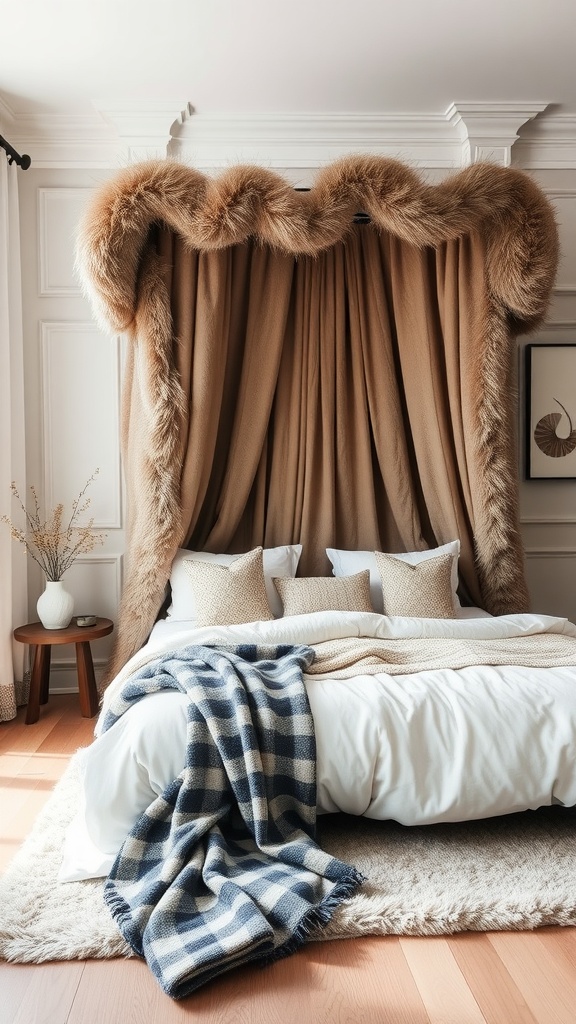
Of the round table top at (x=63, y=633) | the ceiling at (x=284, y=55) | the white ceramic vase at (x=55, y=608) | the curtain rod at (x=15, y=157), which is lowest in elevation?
the round table top at (x=63, y=633)

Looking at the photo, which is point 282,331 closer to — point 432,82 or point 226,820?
point 432,82

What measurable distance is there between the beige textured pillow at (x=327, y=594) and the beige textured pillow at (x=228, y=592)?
0.12m

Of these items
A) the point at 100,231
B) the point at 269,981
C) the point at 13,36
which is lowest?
the point at 269,981

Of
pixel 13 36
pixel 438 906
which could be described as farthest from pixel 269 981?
pixel 13 36

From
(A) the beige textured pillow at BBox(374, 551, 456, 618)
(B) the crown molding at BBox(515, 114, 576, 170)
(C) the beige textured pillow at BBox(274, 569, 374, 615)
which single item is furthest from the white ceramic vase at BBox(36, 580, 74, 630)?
(B) the crown molding at BBox(515, 114, 576, 170)

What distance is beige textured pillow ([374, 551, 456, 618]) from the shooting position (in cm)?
336

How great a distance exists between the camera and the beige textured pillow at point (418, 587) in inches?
132

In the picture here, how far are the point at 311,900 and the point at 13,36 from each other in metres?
3.36

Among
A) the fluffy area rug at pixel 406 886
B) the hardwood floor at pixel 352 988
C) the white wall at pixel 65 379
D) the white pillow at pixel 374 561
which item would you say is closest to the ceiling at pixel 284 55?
the white wall at pixel 65 379

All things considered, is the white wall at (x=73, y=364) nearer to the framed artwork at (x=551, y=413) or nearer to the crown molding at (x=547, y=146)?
the crown molding at (x=547, y=146)

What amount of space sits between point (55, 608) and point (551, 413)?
2.65 metres

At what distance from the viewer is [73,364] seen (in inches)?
161

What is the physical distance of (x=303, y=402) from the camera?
3.93 metres

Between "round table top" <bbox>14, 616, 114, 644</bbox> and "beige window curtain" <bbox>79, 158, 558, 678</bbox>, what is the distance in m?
0.15
